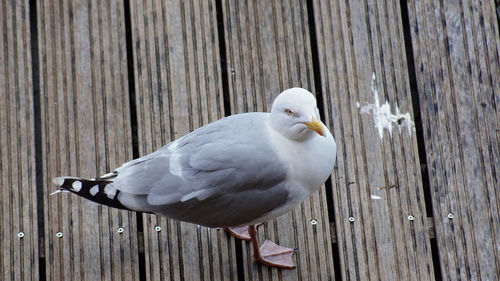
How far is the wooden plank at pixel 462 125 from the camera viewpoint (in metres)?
2.56

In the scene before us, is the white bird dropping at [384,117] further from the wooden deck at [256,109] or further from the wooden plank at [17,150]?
the wooden plank at [17,150]

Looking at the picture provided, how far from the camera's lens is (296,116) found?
83.7 inches

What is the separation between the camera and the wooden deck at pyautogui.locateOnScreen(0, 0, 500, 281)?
2.58 meters

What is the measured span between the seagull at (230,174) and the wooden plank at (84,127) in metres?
0.32

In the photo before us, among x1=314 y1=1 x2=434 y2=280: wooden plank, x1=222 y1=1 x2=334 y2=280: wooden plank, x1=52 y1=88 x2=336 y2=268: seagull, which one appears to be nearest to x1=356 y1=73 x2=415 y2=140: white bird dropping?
x1=314 y1=1 x2=434 y2=280: wooden plank

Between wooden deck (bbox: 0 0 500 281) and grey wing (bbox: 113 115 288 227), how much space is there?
→ 1.16ft

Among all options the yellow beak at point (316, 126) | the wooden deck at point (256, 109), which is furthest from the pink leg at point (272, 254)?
the yellow beak at point (316, 126)

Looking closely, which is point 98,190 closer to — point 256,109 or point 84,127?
point 84,127

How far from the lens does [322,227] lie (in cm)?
262

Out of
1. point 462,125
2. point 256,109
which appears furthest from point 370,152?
point 256,109

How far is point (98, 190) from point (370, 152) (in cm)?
118

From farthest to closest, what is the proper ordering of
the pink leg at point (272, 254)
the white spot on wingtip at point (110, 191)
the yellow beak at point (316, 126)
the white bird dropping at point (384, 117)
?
the white bird dropping at point (384, 117) → the pink leg at point (272, 254) → the white spot on wingtip at point (110, 191) → the yellow beak at point (316, 126)

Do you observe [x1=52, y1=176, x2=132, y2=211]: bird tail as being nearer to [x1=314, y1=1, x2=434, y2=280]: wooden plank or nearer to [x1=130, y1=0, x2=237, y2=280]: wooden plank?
[x1=130, y1=0, x2=237, y2=280]: wooden plank

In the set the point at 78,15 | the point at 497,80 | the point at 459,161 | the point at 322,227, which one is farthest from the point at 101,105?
the point at 497,80
